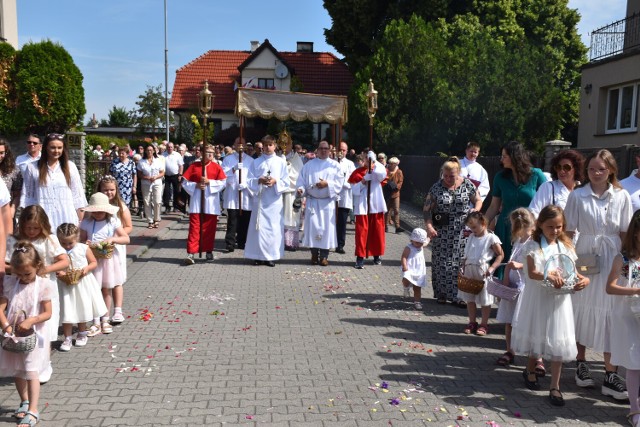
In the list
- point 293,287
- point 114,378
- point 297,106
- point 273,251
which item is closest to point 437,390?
point 114,378

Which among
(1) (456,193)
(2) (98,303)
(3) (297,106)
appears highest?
(3) (297,106)

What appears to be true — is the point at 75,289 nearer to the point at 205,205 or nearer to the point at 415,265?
the point at 415,265

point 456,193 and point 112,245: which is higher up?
point 456,193

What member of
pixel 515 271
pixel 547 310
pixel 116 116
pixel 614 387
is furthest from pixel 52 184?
pixel 116 116

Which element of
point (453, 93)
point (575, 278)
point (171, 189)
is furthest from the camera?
point (453, 93)

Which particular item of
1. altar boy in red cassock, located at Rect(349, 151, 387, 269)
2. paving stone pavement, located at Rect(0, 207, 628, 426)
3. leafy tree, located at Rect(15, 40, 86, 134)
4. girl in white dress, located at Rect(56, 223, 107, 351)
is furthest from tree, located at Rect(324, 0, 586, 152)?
girl in white dress, located at Rect(56, 223, 107, 351)

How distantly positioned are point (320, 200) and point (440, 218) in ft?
13.4

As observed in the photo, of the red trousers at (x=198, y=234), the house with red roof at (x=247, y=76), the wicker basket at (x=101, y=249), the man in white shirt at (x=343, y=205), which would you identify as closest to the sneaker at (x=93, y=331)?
the wicker basket at (x=101, y=249)

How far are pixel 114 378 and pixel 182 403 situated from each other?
35.0 inches

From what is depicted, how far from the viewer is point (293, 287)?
10.0 m

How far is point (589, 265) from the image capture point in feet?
18.5

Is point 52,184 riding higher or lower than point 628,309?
higher

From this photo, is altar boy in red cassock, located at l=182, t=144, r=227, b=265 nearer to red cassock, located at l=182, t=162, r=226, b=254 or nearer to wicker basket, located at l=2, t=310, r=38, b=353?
red cassock, located at l=182, t=162, r=226, b=254

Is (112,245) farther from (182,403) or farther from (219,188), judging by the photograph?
(219,188)
